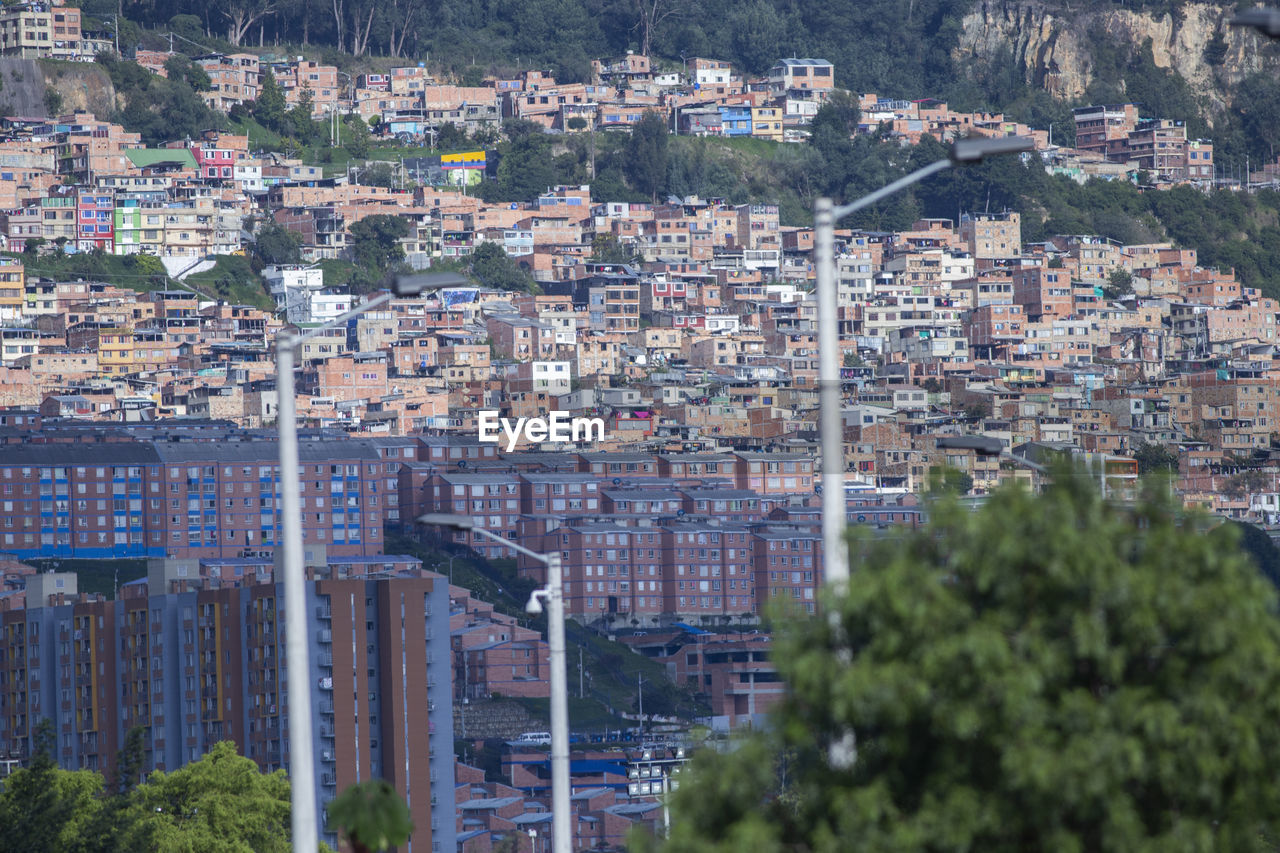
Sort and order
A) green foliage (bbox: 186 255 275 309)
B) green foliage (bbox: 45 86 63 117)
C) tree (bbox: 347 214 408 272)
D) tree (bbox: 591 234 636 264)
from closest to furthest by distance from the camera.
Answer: green foliage (bbox: 186 255 275 309) < tree (bbox: 347 214 408 272) < tree (bbox: 591 234 636 264) < green foliage (bbox: 45 86 63 117)

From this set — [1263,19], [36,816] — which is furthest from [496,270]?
[1263,19]

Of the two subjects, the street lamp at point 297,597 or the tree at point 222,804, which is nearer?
the street lamp at point 297,597

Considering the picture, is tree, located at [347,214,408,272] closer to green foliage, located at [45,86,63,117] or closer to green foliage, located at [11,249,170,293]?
green foliage, located at [11,249,170,293]

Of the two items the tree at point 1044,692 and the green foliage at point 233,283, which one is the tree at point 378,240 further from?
the tree at point 1044,692

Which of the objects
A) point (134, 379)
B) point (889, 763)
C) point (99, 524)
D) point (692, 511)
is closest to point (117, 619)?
point (99, 524)

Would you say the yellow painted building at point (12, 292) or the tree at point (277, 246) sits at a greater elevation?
the tree at point (277, 246)

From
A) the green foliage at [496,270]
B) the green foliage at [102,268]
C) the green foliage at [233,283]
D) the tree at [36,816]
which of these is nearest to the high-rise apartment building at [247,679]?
the tree at [36,816]

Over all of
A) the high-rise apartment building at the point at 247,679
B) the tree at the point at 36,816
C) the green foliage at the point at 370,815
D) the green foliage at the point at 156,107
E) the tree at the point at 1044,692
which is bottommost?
the high-rise apartment building at the point at 247,679

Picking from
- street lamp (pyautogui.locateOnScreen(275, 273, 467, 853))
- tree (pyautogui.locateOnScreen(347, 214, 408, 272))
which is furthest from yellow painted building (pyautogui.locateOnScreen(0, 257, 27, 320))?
street lamp (pyautogui.locateOnScreen(275, 273, 467, 853))
